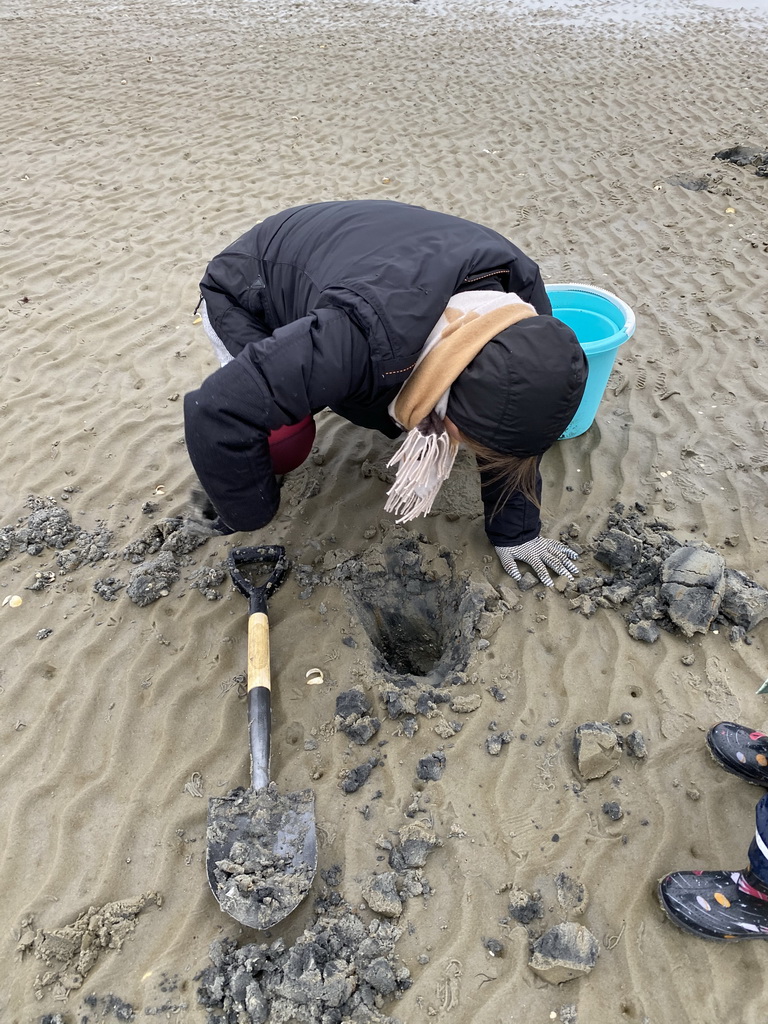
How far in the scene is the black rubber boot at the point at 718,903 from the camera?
1.86 meters

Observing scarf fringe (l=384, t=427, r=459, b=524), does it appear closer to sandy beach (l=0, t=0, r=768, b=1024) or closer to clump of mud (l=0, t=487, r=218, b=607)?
sandy beach (l=0, t=0, r=768, b=1024)

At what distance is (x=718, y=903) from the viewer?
1895 mm

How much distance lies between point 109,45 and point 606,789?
582 inches

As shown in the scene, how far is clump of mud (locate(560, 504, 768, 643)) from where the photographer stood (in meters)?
2.61

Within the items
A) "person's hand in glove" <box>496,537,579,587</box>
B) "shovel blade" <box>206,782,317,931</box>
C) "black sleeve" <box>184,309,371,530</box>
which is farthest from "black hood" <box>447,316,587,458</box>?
"shovel blade" <box>206,782,317,931</box>

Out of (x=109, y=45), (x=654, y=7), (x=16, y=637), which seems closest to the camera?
(x=16, y=637)

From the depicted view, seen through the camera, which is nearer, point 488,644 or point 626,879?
point 626,879

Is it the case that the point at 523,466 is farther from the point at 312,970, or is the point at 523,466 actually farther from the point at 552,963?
the point at 312,970

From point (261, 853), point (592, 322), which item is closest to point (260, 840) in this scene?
point (261, 853)

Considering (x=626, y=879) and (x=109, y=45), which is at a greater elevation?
(x=109, y=45)

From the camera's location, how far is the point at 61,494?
137 inches

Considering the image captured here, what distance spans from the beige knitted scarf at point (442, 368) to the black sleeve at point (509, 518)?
689 millimetres

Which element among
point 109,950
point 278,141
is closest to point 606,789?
point 109,950

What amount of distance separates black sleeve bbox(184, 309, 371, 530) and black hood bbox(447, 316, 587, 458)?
0.34 m
